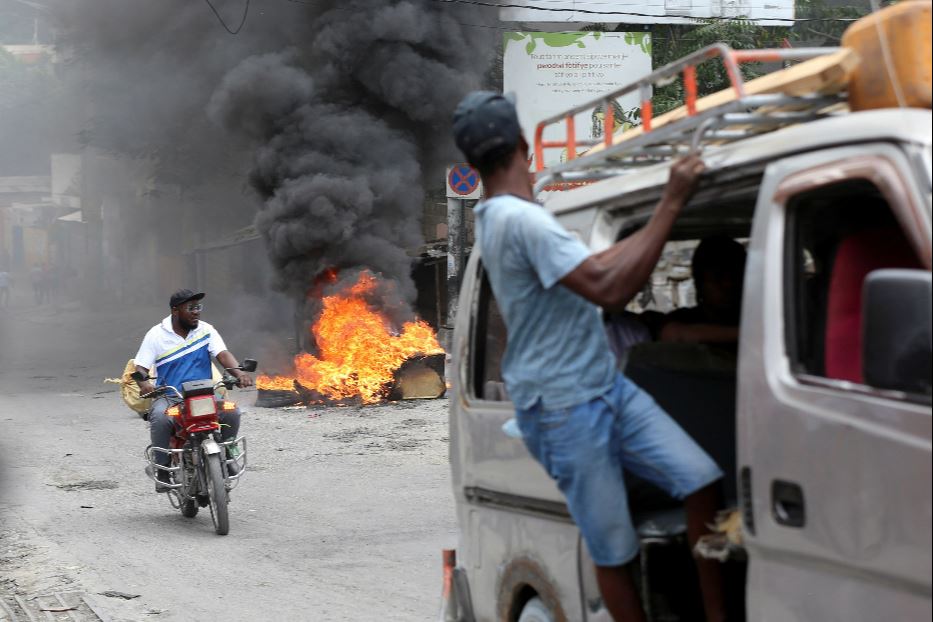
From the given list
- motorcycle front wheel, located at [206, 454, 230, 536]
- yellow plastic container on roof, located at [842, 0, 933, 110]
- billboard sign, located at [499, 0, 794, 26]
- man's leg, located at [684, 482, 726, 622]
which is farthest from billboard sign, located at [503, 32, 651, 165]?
yellow plastic container on roof, located at [842, 0, 933, 110]

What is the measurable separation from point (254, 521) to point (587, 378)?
19.9 ft

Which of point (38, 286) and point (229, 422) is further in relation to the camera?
point (38, 286)

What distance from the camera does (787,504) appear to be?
8.48 ft

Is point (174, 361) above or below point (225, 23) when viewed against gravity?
below

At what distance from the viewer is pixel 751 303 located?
2.75m

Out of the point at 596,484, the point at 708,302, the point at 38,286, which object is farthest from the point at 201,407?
the point at 38,286

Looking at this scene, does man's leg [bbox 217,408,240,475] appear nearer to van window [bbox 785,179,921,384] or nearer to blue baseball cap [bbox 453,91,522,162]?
blue baseball cap [bbox 453,91,522,162]

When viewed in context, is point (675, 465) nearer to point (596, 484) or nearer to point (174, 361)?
point (596, 484)

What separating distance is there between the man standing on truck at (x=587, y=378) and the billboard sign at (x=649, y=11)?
2121 cm

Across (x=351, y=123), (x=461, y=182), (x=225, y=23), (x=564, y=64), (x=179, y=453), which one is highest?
(x=225, y=23)

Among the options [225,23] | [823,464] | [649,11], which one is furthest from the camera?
[225,23]

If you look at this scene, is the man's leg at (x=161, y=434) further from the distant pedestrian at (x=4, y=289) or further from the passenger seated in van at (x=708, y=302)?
the distant pedestrian at (x=4, y=289)

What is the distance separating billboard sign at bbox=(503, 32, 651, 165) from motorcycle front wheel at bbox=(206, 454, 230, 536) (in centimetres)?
1549

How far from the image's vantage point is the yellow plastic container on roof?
251 cm
